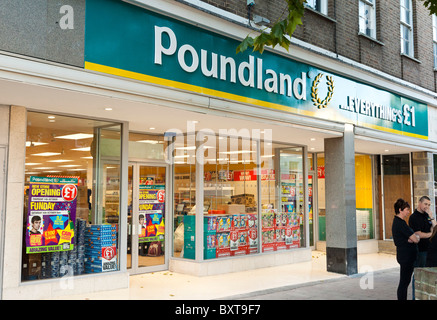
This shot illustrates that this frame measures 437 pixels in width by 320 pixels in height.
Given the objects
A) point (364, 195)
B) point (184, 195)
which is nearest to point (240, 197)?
point (184, 195)

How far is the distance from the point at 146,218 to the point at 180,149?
178cm

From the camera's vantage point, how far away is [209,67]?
7934 mm

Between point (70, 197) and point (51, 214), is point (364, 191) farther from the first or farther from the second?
point (51, 214)

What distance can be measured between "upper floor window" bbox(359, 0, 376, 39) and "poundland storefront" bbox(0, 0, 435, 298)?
1.48 meters

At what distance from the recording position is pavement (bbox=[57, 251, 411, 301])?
7.81 meters

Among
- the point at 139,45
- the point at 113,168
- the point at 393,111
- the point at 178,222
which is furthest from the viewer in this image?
the point at 393,111

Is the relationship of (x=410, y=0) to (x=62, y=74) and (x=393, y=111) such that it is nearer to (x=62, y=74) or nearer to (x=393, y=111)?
(x=393, y=111)

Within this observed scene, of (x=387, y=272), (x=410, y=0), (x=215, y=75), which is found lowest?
(x=387, y=272)

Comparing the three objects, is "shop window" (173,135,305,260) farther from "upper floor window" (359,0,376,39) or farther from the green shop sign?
"upper floor window" (359,0,376,39)

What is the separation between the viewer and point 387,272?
10.8 metres

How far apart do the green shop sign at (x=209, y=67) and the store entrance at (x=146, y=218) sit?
9.83 feet

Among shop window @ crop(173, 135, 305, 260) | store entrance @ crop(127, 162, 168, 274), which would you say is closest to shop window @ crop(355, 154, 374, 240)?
shop window @ crop(173, 135, 305, 260)

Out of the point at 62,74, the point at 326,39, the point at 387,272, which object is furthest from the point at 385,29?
the point at 62,74
